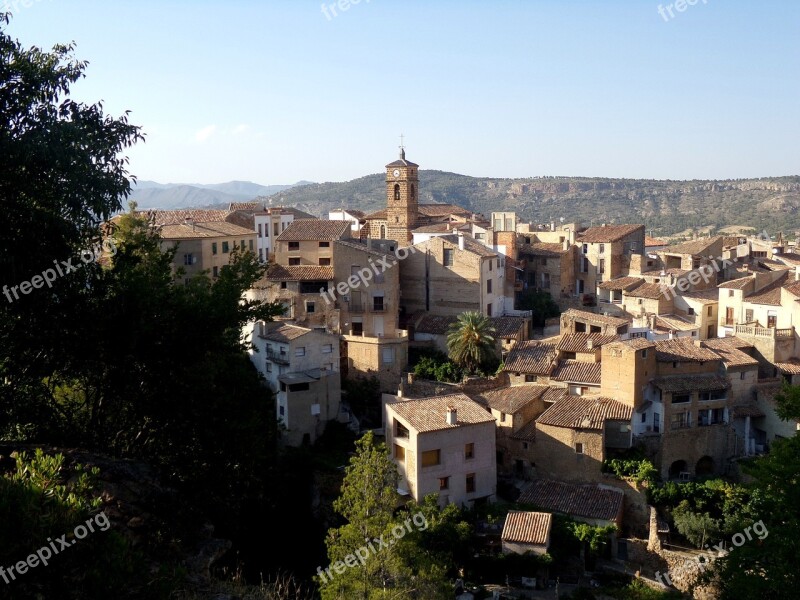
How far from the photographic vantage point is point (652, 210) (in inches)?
5094

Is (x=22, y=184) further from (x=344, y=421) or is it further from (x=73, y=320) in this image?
(x=344, y=421)

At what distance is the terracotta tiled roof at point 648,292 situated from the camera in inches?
1655

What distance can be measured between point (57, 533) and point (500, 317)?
32.1 m

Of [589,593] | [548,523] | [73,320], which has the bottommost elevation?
[589,593]

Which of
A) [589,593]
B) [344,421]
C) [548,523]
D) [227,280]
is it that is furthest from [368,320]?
[227,280]

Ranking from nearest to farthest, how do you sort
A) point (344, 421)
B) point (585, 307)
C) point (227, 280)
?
point (227, 280), point (344, 421), point (585, 307)

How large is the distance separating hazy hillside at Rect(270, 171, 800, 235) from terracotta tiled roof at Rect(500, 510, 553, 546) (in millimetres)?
91481

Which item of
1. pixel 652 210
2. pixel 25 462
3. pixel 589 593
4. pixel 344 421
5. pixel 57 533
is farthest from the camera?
pixel 652 210

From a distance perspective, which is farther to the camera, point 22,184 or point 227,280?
point 227,280

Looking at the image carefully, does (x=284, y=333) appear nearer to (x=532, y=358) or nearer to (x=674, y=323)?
(x=532, y=358)

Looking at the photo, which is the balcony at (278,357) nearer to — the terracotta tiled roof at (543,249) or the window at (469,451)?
the window at (469,451)

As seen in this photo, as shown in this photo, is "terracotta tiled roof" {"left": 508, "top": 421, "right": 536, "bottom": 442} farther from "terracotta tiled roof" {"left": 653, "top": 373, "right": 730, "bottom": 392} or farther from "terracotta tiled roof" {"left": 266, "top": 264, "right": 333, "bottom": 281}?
"terracotta tiled roof" {"left": 266, "top": 264, "right": 333, "bottom": 281}

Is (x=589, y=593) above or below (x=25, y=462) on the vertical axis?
below

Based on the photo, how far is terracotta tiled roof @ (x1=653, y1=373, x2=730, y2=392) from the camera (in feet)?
102
